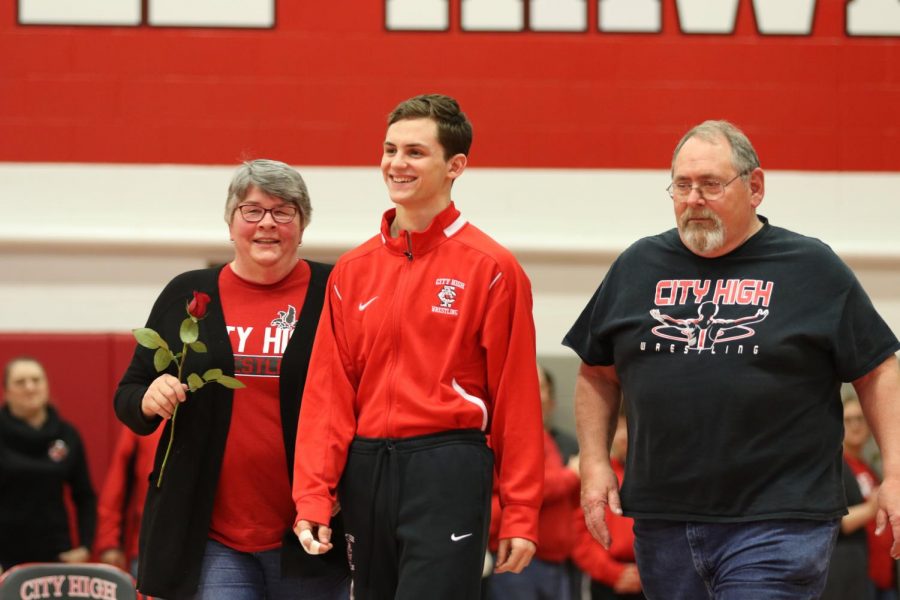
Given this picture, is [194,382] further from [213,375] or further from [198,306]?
[198,306]

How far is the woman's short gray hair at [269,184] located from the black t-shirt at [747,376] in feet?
2.99

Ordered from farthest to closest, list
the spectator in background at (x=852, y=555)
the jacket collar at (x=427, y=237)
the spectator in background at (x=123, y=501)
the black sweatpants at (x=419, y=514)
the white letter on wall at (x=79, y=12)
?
the white letter on wall at (x=79, y=12) < the spectator in background at (x=123, y=501) < the spectator in background at (x=852, y=555) < the jacket collar at (x=427, y=237) < the black sweatpants at (x=419, y=514)

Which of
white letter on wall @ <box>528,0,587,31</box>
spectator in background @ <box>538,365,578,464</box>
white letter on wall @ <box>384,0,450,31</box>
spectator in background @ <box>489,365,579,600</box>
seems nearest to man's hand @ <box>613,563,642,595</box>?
spectator in background @ <box>489,365,579,600</box>

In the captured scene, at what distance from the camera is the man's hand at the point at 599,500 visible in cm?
323

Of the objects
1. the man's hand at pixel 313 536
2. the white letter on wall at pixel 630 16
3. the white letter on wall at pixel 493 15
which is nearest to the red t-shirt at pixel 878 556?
the white letter on wall at pixel 630 16

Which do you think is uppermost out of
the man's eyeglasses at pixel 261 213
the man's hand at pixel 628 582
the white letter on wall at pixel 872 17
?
the white letter on wall at pixel 872 17

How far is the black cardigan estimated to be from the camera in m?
3.21

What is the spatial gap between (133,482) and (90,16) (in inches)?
92.0

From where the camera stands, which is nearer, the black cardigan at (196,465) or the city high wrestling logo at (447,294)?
the city high wrestling logo at (447,294)

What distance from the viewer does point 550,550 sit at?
545 cm

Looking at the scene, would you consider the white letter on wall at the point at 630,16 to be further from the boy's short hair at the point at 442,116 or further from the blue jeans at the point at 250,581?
the blue jeans at the point at 250,581

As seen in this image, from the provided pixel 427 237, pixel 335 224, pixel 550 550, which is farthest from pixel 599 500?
pixel 335 224

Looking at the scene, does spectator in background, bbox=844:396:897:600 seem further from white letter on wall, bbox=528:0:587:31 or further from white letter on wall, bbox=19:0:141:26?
white letter on wall, bbox=19:0:141:26

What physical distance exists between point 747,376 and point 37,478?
12.9ft
